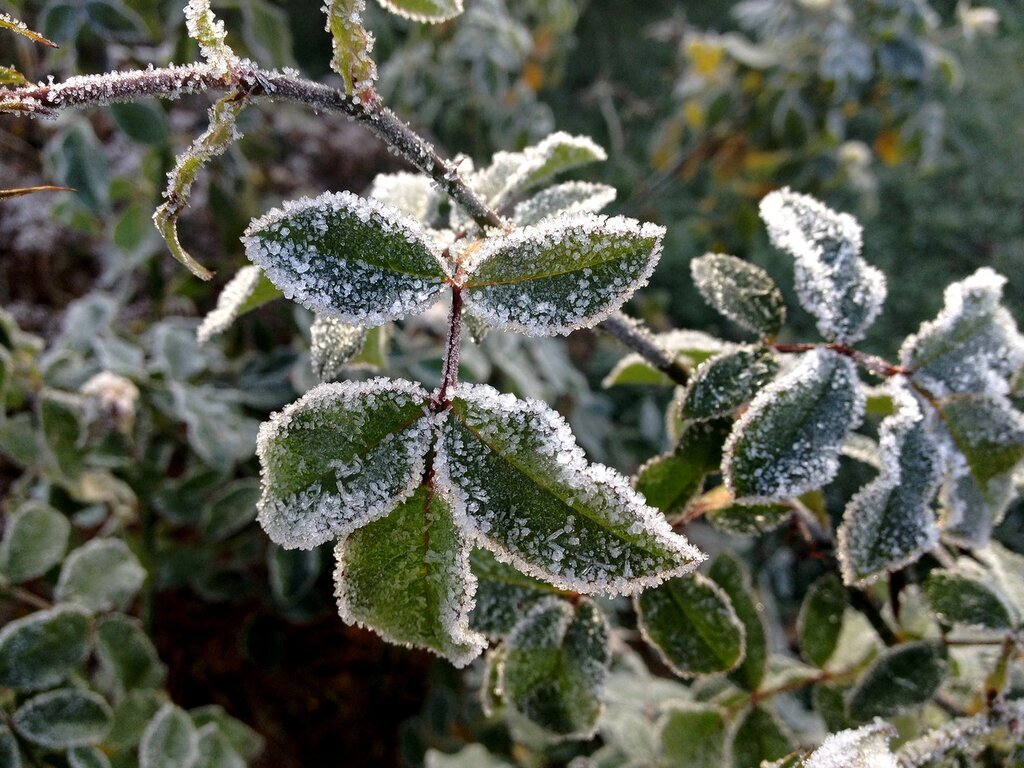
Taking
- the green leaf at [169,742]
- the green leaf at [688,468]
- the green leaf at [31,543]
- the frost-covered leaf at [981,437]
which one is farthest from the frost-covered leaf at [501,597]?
the green leaf at [31,543]

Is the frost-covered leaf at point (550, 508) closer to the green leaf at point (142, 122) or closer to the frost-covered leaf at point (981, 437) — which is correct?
the frost-covered leaf at point (981, 437)

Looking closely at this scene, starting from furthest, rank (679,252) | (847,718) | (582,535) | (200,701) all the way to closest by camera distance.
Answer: (679,252) < (200,701) < (847,718) < (582,535)

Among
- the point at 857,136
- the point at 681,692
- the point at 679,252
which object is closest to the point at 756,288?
the point at 681,692

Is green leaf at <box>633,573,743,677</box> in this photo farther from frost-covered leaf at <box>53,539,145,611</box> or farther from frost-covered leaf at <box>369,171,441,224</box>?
frost-covered leaf at <box>53,539,145,611</box>

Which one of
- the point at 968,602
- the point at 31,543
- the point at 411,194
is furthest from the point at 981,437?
the point at 31,543

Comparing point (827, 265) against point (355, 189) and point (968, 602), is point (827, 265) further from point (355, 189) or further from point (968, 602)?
point (355, 189)

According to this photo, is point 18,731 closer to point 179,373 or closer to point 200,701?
point 179,373
